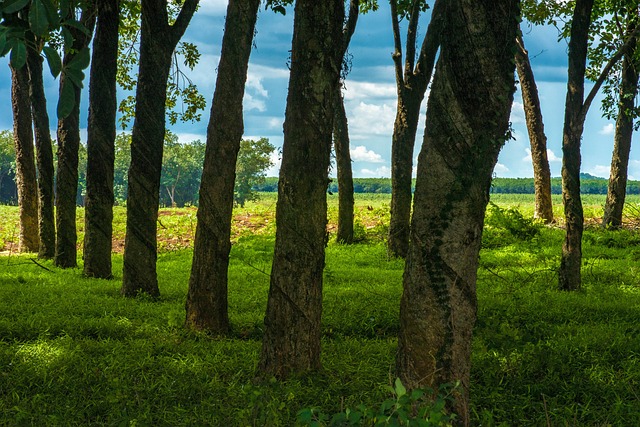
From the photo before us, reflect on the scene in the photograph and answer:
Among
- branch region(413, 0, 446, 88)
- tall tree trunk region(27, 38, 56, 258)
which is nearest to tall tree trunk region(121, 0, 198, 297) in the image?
tall tree trunk region(27, 38, 56, 258)

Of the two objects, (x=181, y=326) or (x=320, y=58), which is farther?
(x=181, y=326)

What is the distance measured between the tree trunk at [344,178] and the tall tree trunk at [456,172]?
1285 cm

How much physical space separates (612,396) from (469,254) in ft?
8.72

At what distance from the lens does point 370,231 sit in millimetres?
19547

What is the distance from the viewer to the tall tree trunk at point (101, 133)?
36.7 ft

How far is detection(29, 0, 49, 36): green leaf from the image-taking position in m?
2.39

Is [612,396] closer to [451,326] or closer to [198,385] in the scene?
[451,326]

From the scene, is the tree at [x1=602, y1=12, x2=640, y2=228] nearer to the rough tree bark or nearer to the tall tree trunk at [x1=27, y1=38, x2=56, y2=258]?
the rough tree bark

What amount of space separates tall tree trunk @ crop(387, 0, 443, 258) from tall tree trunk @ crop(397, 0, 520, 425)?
9993mm

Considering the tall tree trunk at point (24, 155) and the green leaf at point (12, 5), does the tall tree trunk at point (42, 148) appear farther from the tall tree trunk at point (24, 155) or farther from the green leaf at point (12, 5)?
the green leaf at point (12, 5)

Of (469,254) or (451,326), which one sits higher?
(469,254)

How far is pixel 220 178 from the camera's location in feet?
24.7

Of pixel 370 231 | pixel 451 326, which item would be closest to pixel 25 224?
pixel 370 231

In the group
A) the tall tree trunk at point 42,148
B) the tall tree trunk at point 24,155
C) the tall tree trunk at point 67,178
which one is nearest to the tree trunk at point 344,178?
the tall tree trunk at point 67,178
